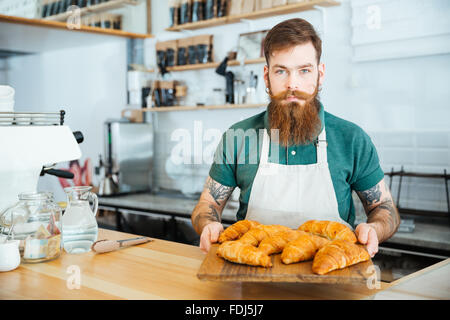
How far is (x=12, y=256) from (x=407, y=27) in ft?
8.00

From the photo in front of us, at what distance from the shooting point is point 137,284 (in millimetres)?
1106

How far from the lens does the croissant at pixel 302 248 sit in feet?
3.29

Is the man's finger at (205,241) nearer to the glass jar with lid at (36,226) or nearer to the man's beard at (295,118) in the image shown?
the glass jar with lid at (36,226)

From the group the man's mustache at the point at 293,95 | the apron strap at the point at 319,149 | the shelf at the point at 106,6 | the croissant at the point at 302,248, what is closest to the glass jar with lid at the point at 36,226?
the croissant at the point at 302,248

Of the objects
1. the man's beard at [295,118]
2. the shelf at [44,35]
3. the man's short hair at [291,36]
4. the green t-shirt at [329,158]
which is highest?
the shelf at [44,35]

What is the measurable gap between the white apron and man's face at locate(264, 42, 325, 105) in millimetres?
196

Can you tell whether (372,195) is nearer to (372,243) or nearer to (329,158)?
(329,158)

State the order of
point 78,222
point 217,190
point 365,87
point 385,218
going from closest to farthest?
point 78,222 < point 385,218 < point 217,190 < point 365,87

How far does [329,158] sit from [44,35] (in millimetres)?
2653

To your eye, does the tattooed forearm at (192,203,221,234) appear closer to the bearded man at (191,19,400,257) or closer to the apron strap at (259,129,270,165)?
the bearded man at (191,19,400,257)

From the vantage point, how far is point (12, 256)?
3.96 feet

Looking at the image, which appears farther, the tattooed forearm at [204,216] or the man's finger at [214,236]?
the tattooed forearm at [204,216]

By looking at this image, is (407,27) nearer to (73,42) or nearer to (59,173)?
(59,173)

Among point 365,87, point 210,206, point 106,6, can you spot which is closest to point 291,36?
point 210,206
